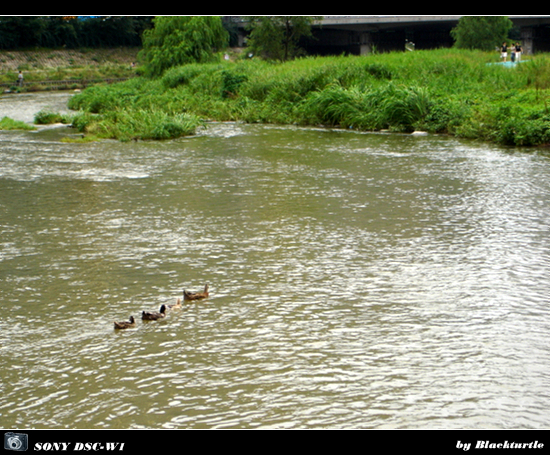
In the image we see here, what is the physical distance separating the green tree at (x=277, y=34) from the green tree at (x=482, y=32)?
979 centimetres

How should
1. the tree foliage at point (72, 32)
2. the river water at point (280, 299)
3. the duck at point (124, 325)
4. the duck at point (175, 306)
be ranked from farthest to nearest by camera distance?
the tree foliage at point (72, 32), the duck at point (175, 306), the duck at point (124, 325), the river water at point (280, 299)

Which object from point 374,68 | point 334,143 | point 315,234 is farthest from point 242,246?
point 374,68

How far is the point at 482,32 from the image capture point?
136 feet

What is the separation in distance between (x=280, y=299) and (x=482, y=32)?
38331mm

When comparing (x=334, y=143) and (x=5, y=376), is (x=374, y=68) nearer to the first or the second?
(x=334, y=143)

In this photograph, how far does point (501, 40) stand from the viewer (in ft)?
141

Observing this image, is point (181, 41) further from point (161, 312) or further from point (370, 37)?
point (161, 312)

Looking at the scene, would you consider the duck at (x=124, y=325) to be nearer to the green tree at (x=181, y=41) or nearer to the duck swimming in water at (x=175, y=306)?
the duck swimming in water at (x=175, y=306)

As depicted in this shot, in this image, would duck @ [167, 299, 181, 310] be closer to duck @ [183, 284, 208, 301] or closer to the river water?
the river water

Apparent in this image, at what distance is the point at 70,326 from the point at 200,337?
1.27 m

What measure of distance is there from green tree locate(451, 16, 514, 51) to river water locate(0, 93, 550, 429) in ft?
95.6

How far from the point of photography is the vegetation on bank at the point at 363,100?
64.8 ft
